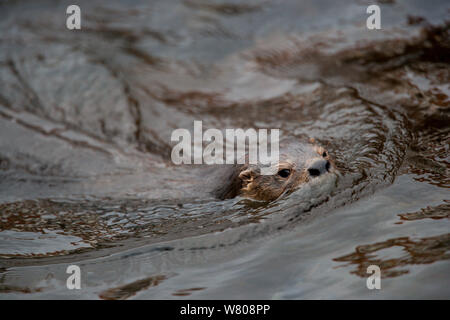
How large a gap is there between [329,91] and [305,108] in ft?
1.30

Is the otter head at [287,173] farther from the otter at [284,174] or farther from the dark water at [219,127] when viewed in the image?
the dark water at [219,127]

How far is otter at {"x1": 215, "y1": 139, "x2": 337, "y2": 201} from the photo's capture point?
406 cm

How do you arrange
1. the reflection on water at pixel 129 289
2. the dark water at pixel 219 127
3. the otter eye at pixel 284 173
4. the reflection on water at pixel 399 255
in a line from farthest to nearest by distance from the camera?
the otter eye at pixel 284 173 < the dark water at pixel 219 127 < the reflection on water at pixel 129 289 < the reflection on water at pixel 399 255

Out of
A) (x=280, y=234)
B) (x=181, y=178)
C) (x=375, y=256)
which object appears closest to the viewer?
(x=375, y=256)

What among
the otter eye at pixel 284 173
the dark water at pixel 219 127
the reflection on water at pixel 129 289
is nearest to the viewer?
the reflection on water at pixel 129 289

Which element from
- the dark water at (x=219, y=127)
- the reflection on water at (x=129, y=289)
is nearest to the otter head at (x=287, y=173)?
the dark water at (x=219, y=127)

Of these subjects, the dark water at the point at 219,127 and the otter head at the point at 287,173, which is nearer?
the dark water at the point at 219,127

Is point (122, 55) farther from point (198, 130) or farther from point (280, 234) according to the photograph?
point (280, 234)

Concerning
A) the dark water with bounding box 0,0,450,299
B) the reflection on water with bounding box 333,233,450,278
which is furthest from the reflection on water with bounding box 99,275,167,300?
the reflection on water with bounding box 333,233,450,278

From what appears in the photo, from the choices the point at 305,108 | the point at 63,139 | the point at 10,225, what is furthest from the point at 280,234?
the point at 63,139

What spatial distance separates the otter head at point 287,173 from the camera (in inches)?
159

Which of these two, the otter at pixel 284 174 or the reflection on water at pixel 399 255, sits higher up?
the otter at pixel 284 174

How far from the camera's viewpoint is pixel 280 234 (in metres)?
3.46

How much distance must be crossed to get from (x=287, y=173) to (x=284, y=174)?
29 millimetres
